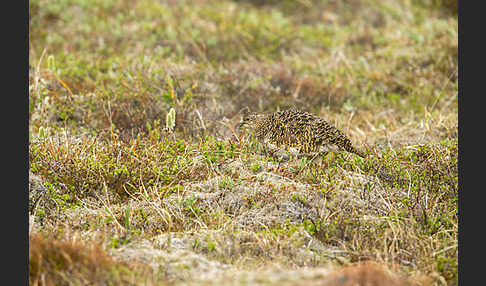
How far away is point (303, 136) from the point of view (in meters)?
5.16

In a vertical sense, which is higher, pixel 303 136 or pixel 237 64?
pixel 303 136

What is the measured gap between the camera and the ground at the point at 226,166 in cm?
382

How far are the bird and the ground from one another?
14 cm

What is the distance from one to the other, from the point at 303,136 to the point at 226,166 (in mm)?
844

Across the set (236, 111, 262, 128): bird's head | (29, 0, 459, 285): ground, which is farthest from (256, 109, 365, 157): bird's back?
(236, 111, 262, 128): bird's head

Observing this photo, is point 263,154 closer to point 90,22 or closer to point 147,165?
point 147,165

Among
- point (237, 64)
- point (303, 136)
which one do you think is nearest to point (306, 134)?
point (303, 136)

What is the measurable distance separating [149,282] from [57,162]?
211 cm

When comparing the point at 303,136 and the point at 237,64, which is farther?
the point at 237,64

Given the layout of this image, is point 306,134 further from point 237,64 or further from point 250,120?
point 237,64

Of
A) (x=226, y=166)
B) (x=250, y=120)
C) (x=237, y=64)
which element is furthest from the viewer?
(x=237, y=64)

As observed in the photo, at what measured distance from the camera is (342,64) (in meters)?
9.13

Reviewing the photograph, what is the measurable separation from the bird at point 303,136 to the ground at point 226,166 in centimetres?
14

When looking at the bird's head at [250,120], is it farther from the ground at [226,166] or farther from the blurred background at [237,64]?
the blurred background at [237,64]
